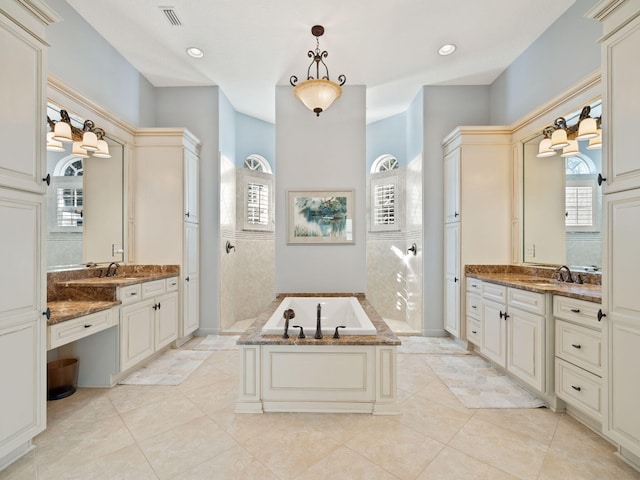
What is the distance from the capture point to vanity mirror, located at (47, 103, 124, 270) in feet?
8.77

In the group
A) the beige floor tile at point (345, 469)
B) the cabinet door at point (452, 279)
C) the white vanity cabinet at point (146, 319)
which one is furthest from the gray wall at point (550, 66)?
the white vanity cabinet at point (146, 319)

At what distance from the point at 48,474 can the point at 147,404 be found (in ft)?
2.50

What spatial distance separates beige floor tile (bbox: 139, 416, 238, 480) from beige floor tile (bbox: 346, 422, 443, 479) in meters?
0.79

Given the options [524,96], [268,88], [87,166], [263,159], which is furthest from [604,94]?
[263,159]

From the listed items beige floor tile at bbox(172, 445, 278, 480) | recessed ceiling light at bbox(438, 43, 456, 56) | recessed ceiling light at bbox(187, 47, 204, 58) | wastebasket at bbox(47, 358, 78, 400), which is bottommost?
beige floor tile at bbox(172, 445, 278, 480)

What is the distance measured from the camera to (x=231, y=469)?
1.68 meters

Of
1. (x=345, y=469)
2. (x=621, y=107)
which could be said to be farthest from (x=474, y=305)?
(x=345, y=469)

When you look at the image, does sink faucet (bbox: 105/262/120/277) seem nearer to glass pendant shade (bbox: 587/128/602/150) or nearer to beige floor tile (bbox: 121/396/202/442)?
beige floor tile (bbox: 121/396/202/442)

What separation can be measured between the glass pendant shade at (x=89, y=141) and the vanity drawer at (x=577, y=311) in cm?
409

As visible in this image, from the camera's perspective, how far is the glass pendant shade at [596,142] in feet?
8.11

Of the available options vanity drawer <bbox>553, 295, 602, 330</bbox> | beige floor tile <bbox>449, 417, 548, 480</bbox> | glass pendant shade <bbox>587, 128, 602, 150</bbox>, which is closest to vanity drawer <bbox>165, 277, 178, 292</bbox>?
beige floor tile <bbox>449, 417, 548, 480</bbox>

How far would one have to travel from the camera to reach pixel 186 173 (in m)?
3.78

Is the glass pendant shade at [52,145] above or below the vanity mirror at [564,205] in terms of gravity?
above

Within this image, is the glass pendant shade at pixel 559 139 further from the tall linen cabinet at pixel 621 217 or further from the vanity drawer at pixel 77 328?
the vanity drawer at pixel 77 328
